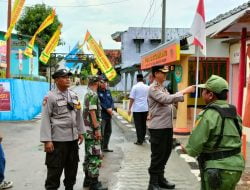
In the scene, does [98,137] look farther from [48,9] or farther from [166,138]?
[48,9]

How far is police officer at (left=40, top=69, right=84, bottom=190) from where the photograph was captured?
5574 mm

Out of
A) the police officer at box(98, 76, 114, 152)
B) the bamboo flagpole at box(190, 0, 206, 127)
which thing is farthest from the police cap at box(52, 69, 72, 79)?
the police officer at box(98, 76, 114, 152)

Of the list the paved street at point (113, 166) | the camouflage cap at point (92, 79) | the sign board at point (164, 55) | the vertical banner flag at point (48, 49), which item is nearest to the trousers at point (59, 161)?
the paved street at point (113, 166)

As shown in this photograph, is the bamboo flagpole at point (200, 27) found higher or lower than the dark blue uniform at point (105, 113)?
higher

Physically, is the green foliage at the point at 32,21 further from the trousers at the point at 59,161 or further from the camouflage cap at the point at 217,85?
the camouflage cap at the point at 217,85

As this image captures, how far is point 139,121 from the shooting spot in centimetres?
1162

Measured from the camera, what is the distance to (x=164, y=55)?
12.8 metres

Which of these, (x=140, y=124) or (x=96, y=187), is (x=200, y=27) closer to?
(x=96, y=187)

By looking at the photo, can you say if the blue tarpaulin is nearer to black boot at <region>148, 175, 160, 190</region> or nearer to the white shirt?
the white shirt

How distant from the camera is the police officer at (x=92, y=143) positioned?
6.64 m

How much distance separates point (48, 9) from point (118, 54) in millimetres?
11381

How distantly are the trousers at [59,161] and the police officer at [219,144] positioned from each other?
2219 mm

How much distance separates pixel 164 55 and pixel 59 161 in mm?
7663

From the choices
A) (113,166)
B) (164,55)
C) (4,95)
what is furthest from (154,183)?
(4,95)
